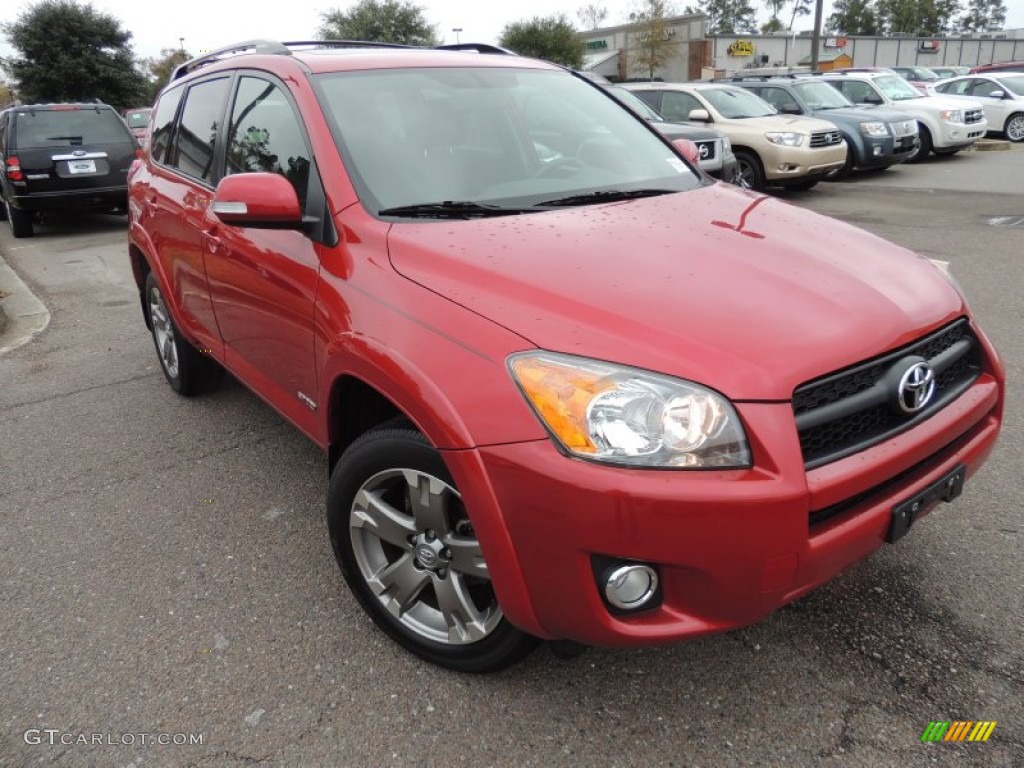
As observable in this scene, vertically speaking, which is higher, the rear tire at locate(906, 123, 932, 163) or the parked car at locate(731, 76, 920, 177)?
the parked car at locate(731, 76, 920, 177)

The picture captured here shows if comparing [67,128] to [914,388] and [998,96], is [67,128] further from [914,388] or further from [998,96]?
[998,96]

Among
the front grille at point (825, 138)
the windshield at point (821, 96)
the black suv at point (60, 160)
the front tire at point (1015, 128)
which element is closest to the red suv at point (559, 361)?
the black suv at point (60, 160)

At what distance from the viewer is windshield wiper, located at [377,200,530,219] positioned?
2496 millimetres

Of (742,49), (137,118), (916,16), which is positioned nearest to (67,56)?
(137,118)

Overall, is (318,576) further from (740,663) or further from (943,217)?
(943,217)

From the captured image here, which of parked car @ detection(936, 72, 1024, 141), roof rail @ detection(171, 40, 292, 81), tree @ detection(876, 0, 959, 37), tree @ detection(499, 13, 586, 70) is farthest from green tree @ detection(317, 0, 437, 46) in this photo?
tree @ detection(876, 0, 959, 37)

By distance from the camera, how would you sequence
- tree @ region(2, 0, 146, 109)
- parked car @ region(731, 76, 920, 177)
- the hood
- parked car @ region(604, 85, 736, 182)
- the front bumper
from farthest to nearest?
1. tree @ region(2, 0, 146, 109)
2. parked car @ region(731, 76, 920, 177)
3. parked car @ region(604, 85, 736, 182)
4. the hood
5. the front bumper

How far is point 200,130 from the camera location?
3742 mm

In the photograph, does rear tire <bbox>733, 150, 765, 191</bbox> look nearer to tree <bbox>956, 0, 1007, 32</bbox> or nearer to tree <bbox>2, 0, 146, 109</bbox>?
tree <bbox>2, 0, 146, 109</bbox>

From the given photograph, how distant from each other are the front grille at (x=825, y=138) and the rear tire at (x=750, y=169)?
76cm

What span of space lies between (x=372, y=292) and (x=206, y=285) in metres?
1.55

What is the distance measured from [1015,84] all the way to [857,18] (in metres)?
84.0

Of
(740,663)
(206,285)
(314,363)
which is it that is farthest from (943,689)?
(206,285)

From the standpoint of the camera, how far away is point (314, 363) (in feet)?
8.55
